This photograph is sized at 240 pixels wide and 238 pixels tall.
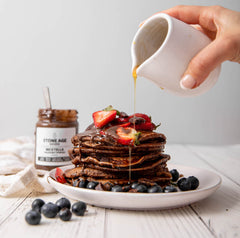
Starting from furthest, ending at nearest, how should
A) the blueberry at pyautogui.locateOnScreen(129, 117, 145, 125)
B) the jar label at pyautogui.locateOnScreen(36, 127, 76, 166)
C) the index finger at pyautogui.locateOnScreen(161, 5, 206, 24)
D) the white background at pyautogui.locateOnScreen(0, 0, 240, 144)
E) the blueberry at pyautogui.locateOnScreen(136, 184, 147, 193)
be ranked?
the white background at pyautogui.locateOnScreen(0, 0, 240, 144), the jar label at pyautogui.locateOnScreen(36, 127, 76, 166), the index finger at pyautogui.locateOnScreen(161, 5, 206, 24), the blueberry at pyautogui.locateOnScreen(129, 117, 145, 125), the blueberry at pyautogui.locateOnScreen(136, 184, 147, 193)

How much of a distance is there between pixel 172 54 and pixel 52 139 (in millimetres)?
1377

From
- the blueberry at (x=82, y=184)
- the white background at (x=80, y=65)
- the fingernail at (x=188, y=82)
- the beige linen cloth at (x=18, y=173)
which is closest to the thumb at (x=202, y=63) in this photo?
the fingernail at (x=188, y=82)

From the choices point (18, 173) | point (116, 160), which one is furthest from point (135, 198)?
point (18, 173)

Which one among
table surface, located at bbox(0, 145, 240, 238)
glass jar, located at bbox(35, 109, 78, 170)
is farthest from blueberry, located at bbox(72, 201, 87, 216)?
glass jar, located at bbox(35, 109, 78, 170)

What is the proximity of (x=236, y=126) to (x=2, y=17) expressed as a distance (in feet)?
13.4

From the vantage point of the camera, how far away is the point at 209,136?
196 inches

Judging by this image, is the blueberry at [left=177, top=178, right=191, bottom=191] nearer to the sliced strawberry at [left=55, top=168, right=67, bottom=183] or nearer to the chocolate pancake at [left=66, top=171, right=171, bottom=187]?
the chocolate pancake at [left=66, top=171, right=171, bottom=187]

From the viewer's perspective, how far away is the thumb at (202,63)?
148 cm

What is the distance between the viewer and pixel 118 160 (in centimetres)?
176

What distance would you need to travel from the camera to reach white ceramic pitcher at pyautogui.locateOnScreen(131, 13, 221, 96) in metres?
1.48

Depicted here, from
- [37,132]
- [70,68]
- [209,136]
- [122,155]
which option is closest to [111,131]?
[122,155]

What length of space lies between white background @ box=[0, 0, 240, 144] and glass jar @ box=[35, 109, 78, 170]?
7.34 feet

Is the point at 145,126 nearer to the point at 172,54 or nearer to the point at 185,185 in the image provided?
the point at 185,185

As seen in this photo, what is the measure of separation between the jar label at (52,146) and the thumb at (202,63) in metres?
1.31
